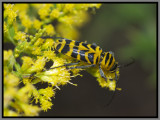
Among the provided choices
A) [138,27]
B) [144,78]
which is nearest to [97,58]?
[138,27]

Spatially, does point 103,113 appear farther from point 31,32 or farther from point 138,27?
point 31,32

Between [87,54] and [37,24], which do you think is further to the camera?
[37,24]

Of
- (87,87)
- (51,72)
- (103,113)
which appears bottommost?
(103,113)

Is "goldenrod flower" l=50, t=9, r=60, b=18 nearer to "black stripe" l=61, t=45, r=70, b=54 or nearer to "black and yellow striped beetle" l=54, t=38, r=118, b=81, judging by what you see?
"black and yellow striped beetle" l=54, t=38, r=118, b=81

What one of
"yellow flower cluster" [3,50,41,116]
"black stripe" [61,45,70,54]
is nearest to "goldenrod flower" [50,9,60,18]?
"black stripe" [61,45,70,54]

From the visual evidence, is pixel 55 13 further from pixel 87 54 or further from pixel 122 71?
pixel 122 71

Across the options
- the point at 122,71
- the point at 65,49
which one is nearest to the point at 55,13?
the point at 65,49

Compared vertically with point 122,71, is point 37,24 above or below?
above
